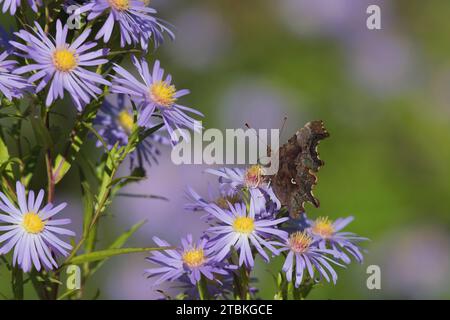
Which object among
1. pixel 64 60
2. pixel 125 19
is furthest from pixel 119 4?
pixel 64 60

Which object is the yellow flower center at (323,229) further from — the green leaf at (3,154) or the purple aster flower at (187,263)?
the green leaf at (3,154)

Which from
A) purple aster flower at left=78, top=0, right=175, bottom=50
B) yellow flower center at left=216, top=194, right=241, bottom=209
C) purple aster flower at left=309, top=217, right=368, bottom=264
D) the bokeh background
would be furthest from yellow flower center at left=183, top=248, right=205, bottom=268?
the bokeh background

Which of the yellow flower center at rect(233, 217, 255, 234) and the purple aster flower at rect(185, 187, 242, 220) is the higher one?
the purple aster flower at rect(185, 187, 242, 220)

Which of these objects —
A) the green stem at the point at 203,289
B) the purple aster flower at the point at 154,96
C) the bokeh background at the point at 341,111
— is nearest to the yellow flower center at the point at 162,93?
the purple aster flower at the point at 154,96

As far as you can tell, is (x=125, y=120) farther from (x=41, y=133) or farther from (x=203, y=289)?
(x=203, y=289)

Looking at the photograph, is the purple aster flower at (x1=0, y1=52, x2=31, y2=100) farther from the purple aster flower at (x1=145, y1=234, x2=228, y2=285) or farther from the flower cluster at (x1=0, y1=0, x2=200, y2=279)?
the purple aster flower at (x1=145, y1=234, x2=228, y2=285)

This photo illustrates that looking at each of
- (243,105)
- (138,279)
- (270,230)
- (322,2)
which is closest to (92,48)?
(270,230)
